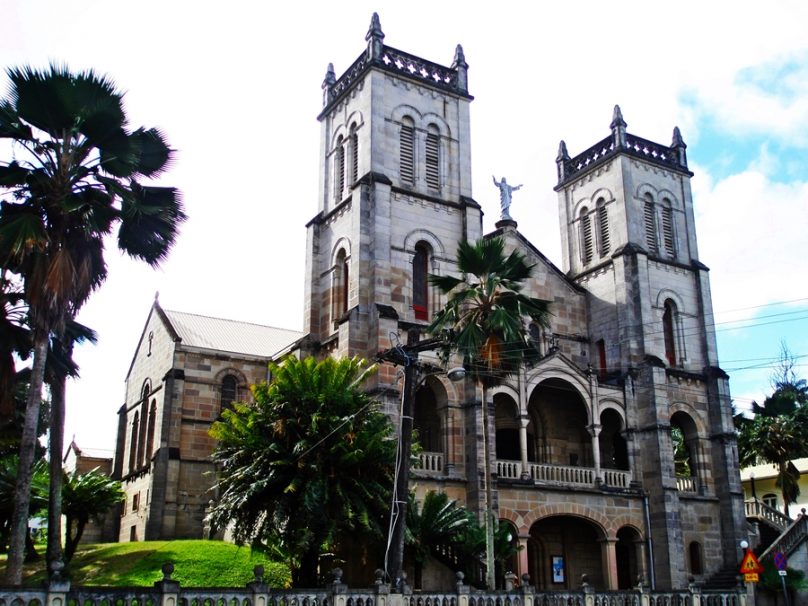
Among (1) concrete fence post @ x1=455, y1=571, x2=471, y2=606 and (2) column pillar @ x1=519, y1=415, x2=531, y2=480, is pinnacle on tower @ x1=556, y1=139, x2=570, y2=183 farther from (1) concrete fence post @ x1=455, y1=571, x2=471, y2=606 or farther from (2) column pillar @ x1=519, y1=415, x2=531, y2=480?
(1) concrete fence post @ x1=455, y1=571, x2=471, y2=606

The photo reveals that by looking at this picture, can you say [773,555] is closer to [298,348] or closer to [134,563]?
[298,348]

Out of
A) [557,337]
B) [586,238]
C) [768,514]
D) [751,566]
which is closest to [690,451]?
[768,514]

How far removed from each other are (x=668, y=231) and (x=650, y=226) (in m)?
1.27

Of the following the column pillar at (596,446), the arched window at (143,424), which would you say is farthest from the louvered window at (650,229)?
the arched window at (143,424)

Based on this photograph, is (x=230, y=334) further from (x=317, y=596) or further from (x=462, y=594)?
(x=317, y=596)

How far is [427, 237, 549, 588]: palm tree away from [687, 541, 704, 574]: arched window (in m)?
15.4

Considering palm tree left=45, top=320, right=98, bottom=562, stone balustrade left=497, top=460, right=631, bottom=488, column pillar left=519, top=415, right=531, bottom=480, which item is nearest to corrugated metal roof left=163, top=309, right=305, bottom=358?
column pillar left=519, top=415, right=531, bottom=480

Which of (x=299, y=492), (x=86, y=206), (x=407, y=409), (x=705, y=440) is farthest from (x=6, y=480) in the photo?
(x=705, y=440)

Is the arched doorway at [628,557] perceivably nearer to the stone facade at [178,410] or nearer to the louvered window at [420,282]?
the louvered window at [420,282]

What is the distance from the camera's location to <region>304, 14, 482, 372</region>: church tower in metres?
33.7

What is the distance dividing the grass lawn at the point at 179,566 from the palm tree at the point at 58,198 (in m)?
10.1

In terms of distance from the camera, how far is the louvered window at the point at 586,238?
43.4 m

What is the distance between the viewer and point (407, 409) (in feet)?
70.0

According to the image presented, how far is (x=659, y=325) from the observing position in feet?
132
